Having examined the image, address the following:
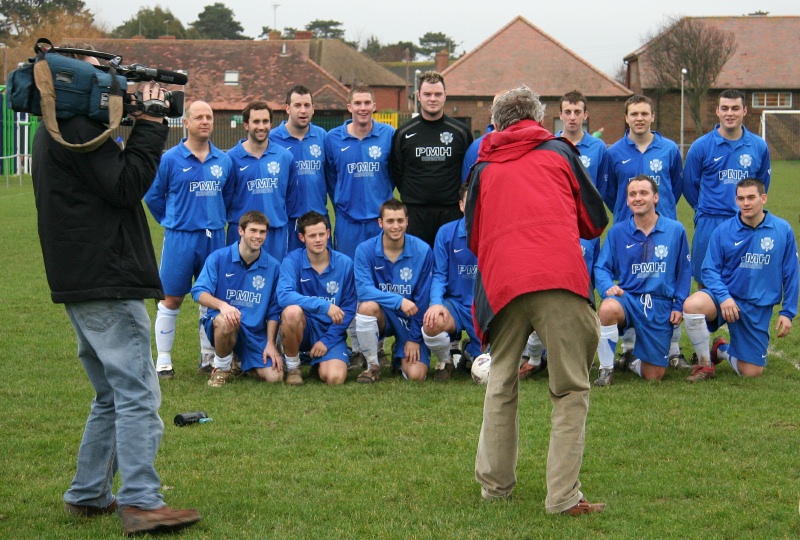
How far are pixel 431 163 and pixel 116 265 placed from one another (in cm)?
458

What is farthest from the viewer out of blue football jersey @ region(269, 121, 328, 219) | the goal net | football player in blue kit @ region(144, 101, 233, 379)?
the goal net

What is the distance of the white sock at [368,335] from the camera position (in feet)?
26.1

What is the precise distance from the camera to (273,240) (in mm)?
8734

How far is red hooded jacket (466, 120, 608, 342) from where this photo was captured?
465 centimetres

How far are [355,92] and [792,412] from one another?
4.51 m

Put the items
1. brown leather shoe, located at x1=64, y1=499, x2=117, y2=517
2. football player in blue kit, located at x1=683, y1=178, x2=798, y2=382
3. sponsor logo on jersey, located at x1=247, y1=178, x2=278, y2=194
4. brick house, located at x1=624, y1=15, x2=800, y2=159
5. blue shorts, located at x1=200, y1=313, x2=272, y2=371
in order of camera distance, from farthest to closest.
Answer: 1. brick house, located at x1=624, y1=15, x2=800, y2=159
2. sponsor logo on jersey, located at x1=247, y1=178, x2=278, y2=194
3. blue shorts, located at x1=200, y1=313, x2=272, y2=371
4. football player in blue kit, located at x1=683, y1=178, x2=798, y2=382
5. brown leather shoe, located at x1=64, y1=499, x2=117, y2=517

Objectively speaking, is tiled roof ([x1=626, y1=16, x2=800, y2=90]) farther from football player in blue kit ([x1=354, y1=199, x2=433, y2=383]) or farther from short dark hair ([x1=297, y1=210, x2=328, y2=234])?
short dark hair ([x1=297, y1=210, x2=328, y2=234])

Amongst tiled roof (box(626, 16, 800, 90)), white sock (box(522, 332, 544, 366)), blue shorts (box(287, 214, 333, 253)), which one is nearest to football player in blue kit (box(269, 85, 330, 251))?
blue shorts (box(287, 214, 333, 253))

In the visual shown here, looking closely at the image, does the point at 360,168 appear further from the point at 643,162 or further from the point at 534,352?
the point at 643,162

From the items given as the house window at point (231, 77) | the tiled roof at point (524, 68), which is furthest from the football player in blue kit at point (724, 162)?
A: the house window at point (231, 77)

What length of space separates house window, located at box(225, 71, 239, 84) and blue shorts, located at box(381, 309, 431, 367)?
52.5 meters

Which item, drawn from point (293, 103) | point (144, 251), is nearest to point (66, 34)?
point (293, 103)

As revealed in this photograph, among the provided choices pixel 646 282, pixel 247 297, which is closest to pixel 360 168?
pixel 247 297

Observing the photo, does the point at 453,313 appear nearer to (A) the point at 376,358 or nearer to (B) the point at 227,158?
(A) the point at 376,358
